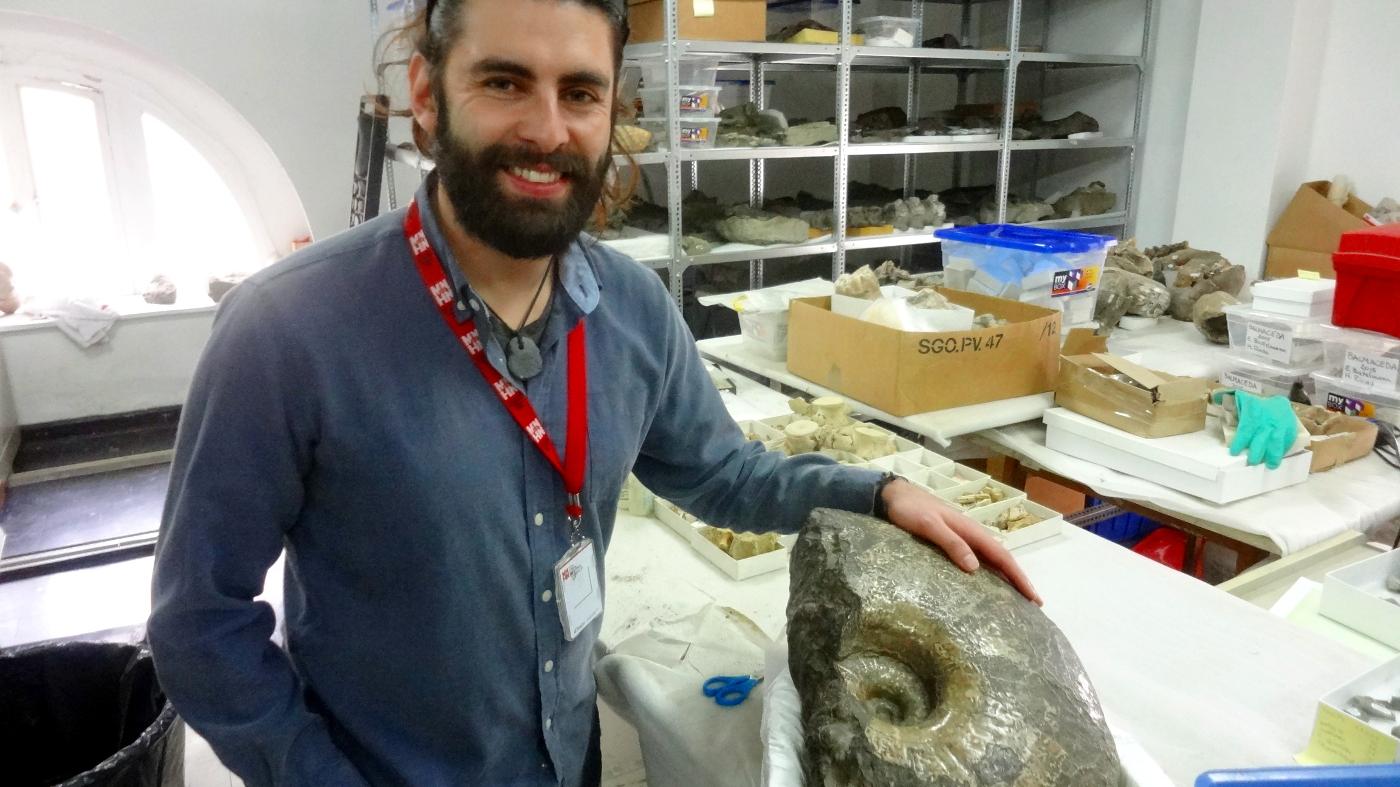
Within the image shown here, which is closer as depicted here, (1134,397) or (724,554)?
(724,554)

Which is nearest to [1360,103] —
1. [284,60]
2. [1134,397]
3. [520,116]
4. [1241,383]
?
[1241,383]

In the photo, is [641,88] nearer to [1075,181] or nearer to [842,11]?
[842,11]

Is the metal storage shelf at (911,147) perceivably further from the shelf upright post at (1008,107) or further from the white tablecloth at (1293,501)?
the white tablecloth at (1293,501)

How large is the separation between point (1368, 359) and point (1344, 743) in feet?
5.05

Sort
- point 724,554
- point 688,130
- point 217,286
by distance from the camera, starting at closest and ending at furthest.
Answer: point 724,554
point 688,130
point 217,286

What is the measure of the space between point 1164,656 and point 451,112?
124 centimetres

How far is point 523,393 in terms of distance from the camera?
1.01 metres

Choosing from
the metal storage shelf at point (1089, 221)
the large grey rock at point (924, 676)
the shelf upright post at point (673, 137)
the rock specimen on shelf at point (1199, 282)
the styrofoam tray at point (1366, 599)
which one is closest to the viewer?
the large grey rock at point (924, 676)

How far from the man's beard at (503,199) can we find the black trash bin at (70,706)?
1.10 m

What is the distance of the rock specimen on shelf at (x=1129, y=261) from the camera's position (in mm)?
3324

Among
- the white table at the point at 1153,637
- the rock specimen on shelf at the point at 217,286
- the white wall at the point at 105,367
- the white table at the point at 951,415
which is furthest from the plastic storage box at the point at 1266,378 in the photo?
the rock specimen on shelf at the point at 217,286

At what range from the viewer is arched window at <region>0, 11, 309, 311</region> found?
4293 millimetres

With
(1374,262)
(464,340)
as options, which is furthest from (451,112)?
(1374,262)

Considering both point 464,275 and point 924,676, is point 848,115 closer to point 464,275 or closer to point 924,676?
point 464,275
